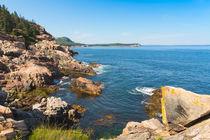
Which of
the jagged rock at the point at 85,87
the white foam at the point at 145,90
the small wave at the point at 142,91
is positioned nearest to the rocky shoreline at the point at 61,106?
the jagged rock at the point at 85,87

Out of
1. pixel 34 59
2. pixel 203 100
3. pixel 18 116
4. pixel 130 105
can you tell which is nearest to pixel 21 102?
pixel 18 116

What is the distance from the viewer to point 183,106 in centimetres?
847

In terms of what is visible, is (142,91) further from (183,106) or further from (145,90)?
(183,106)

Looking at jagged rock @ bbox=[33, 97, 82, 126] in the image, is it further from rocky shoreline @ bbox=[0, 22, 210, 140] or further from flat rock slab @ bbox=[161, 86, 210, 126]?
flat rock slab @ bbox=[161, 86, 210, 126]

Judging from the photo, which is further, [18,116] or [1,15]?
[1,15]

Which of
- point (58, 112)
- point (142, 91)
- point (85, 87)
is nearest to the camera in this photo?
point (58, 112)

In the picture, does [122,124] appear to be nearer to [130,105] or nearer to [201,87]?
[130,105]

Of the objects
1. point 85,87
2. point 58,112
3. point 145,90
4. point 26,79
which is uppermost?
point 26,79

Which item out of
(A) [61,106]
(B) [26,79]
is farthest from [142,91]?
(B) [26,79]

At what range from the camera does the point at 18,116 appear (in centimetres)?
1111

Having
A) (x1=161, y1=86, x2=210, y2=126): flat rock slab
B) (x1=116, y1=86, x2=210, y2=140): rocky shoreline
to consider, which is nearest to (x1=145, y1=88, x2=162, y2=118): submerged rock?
(x1=116, y1=86, x2=210, y2=140): rocky shoreline

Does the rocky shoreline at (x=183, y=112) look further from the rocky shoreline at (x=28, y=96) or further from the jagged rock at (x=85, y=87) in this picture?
the jagged rock at (x=85, y=87)

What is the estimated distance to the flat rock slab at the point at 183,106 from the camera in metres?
7.79

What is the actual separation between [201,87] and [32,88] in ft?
162
